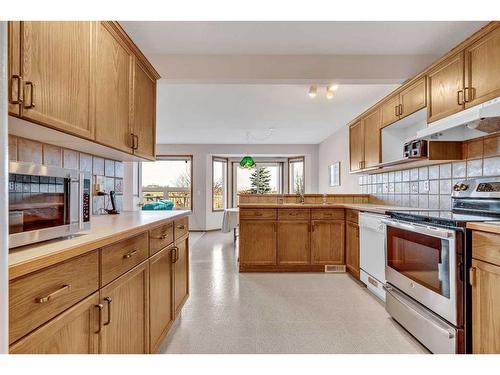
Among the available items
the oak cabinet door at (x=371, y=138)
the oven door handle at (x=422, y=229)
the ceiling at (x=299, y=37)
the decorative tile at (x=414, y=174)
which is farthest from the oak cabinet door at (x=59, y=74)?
the decorative tile at (x=414, y=174)

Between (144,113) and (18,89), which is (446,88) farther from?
(18,89)

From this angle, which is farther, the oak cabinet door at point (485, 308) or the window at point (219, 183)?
the window at point (219, 183)

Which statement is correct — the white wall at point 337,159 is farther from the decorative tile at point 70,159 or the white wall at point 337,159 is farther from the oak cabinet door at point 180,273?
the decorative tile at point 70,159

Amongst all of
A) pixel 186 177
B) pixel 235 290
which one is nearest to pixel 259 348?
pixel 235 290

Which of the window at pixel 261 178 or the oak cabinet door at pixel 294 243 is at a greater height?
the window at pixel 261 178

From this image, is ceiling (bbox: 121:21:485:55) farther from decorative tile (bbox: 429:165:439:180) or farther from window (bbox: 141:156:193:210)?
window (bbox: 141:156:193:210)

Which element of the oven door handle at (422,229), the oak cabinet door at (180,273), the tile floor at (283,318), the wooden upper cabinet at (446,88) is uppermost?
the wooden upper cabinet at (446,88)

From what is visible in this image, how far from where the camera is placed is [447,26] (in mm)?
2205

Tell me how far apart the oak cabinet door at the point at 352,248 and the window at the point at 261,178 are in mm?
4974

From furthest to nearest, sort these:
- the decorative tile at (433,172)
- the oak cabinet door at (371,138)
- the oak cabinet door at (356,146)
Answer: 1. the oak cabinet door at (356,146)
2. the oak cabinet door at (371,138)
3. the decorative tile at (433,172)

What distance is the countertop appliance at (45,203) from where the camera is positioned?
0.91m

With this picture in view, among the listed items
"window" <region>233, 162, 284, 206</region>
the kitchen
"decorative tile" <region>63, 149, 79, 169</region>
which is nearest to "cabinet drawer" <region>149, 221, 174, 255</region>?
the kitchen
